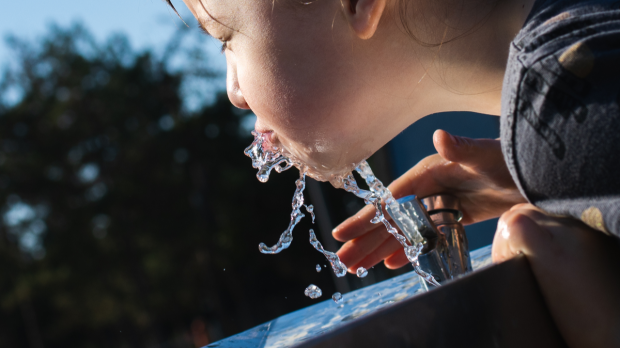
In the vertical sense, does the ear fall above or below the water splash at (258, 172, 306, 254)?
above

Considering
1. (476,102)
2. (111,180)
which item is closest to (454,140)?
(476,102)

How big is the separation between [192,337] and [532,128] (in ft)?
32.9

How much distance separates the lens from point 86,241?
9.55m

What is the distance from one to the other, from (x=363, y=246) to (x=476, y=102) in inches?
13.2

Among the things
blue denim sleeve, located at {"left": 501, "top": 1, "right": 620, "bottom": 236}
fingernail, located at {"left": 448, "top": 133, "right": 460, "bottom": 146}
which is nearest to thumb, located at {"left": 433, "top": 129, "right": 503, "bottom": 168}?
fingernail, located at {"left": 448, "top": 133, "right": 460, "bottom": 146}

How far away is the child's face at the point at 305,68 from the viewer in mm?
672

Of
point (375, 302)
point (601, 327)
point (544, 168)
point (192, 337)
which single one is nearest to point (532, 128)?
point (544, 168)

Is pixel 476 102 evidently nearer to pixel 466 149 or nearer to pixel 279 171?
pixel 466 149

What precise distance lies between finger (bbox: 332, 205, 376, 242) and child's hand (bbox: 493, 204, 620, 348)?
1.65 ft

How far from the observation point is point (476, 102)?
796 mm

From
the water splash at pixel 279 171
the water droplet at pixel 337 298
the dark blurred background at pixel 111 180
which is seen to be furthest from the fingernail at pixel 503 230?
the dark blurred background at pixel 111 180

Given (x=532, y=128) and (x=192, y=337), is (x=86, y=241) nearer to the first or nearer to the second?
(x=192, y=337)

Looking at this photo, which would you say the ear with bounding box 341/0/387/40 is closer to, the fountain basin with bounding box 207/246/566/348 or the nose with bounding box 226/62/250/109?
the nose with bounding box 226/62/250/109

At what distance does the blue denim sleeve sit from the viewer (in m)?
0.38
